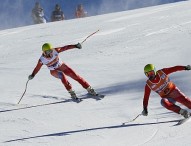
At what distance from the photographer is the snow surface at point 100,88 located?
812 centimetres

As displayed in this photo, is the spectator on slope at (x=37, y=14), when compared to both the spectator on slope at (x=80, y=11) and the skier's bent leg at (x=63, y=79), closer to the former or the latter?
the spectator on slope at (x=80, y=11)

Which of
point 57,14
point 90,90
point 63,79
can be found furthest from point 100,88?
point 57,14

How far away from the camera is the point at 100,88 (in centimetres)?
1312

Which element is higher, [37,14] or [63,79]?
[63,79]

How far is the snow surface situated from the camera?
8.12 meters

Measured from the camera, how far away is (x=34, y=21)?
5831cm

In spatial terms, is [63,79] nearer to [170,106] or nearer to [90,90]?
[90,90]

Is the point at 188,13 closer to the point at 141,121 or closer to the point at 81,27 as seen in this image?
the point at 81,27

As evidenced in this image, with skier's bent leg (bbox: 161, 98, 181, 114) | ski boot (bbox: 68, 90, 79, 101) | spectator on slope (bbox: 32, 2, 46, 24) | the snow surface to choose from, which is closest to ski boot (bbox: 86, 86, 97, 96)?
the snow surface

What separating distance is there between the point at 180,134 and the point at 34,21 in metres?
52.3

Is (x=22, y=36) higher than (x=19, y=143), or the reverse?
(x=19, y=143)

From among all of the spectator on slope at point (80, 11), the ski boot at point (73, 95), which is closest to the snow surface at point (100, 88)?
the ski boot at point (73, 95)

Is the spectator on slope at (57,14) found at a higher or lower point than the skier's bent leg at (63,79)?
lower

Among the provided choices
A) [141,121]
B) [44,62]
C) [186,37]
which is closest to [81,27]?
[186,37]
